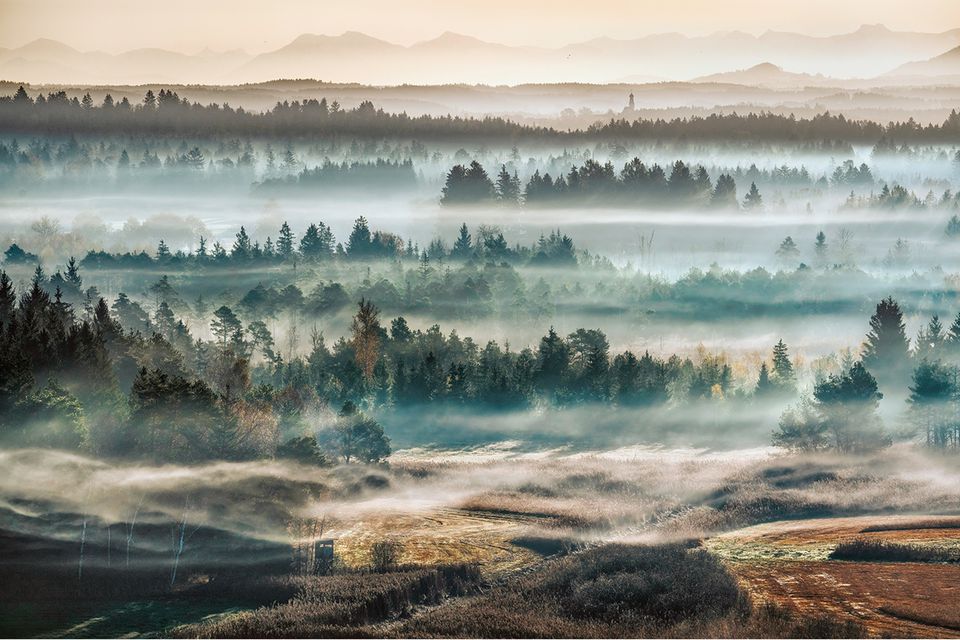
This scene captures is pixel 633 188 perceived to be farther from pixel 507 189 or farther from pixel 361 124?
pixel 361 124

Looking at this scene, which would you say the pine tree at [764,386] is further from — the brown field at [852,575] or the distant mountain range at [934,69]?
the distant mountain range at [934,69]

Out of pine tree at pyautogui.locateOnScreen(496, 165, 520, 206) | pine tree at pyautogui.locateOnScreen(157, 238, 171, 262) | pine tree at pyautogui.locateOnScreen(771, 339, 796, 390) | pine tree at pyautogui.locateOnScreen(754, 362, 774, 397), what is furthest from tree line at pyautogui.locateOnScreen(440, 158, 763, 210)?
pine tree at pyautogui.locateOnScreen(754, 362, 774, 397)

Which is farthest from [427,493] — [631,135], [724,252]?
[631,135]

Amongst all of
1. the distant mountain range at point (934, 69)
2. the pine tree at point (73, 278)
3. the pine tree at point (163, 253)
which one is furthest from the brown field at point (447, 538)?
the distant mountain range at point (934, 69)

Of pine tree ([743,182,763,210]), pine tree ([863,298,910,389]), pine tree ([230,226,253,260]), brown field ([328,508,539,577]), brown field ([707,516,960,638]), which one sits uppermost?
pine tree ([743,182,763,210])

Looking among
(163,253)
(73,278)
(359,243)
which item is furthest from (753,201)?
(73,278)

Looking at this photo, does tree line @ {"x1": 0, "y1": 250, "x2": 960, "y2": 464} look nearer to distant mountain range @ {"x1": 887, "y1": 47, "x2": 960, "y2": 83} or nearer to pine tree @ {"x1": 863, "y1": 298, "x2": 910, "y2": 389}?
pine tree @ {"x1": 863, "y1": 298, "x2": 910, "y2": 389}

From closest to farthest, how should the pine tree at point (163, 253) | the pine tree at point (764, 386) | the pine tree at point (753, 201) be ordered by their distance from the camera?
the pine tree at point (764, 386) < the pine tree at point (163, 253) < the pine tree at point (753, 201)

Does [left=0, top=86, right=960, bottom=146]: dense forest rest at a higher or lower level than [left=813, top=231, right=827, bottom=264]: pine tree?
higher

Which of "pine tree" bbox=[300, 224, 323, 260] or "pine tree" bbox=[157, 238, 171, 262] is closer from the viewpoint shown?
"pine tree" bbox=[157, 238, 171, 262]
